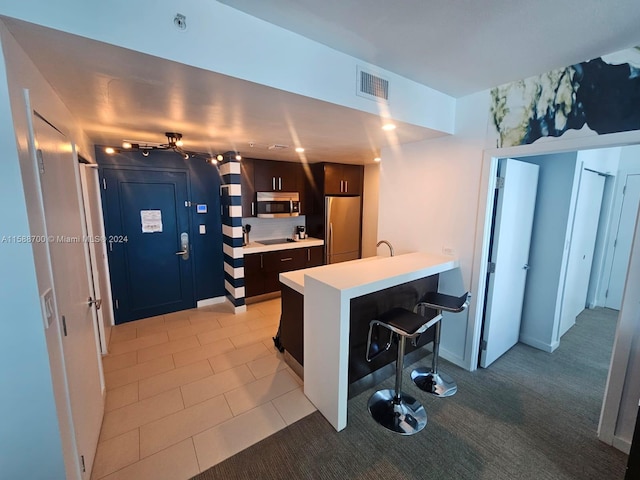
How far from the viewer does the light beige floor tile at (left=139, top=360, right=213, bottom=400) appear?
7.79ft

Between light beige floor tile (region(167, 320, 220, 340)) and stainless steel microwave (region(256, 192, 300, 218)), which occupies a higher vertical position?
stainless steel microwave (region(256, 192, 300, 218))

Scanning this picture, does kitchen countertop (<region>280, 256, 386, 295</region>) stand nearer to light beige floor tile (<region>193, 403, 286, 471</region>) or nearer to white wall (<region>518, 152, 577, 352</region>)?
light beige floor tile (<region>193, 403, 286, 471</region>)

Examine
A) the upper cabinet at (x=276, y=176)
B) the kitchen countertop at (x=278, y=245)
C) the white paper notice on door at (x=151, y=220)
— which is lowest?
the kitchen countertop at (x=278, y=245)

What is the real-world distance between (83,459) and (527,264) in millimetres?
4022

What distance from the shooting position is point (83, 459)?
4.93ft

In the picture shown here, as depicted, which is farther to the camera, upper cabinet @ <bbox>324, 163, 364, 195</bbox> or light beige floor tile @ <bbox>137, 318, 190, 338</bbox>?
upper cabinet @ <bbox>324, 163, 364, 195</bbox>

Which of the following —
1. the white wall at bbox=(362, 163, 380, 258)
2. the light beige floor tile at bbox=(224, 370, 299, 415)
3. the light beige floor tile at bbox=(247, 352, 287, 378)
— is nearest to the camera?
the light beige floor tile at bbox=(224, 370, 299, 415)

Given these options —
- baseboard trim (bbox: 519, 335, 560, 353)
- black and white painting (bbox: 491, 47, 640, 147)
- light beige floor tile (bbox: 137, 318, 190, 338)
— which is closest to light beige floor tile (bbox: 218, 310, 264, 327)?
light beige floor tile (bbox: 137, 318, 190, 338)

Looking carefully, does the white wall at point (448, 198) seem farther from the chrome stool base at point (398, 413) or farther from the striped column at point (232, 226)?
the striped column at point (232, 226)

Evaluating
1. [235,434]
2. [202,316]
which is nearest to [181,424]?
[235,434]

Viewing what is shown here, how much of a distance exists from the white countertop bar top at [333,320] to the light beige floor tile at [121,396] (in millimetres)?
1453

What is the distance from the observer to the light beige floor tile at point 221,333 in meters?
3.23

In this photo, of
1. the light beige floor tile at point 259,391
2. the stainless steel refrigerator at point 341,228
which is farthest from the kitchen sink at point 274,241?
the light beige floor tile at point 259,391

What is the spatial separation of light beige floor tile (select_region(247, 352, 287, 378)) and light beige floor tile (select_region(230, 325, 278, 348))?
387mm
